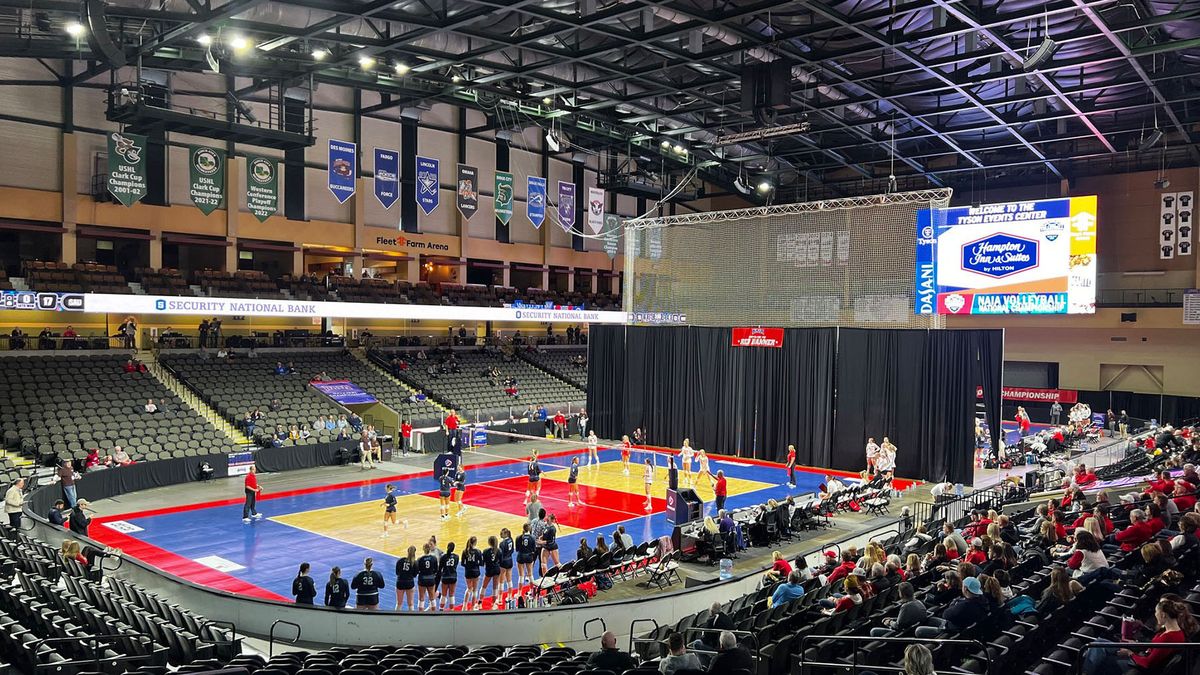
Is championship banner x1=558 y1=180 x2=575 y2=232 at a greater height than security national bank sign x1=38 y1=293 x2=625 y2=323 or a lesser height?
greater

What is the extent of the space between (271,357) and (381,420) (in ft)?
18.8

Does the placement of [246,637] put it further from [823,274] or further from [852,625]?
[823,274]

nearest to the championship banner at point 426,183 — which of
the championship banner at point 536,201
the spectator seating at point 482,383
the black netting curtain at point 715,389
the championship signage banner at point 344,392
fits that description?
the championship banner at point 536,201

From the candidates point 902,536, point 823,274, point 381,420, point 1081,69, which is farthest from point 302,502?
point 1081,69

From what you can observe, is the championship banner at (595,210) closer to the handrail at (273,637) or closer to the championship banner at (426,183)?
the championship banner at (426,183)

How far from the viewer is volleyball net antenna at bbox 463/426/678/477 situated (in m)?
32.0

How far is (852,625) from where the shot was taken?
9641 mm

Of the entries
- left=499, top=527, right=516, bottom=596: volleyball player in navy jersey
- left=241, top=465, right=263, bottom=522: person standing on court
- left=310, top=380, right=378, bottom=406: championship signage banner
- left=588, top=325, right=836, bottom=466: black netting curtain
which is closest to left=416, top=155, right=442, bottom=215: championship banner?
left=310, top=380, right=378, bottom=406: championship signage banner

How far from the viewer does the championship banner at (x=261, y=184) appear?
1114 inches

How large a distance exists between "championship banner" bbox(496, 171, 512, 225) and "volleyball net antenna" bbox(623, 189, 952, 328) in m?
4.89

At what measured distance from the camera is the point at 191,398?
99.3ft

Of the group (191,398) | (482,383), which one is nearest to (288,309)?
(191,398)

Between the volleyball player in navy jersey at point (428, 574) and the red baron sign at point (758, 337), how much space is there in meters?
19.1

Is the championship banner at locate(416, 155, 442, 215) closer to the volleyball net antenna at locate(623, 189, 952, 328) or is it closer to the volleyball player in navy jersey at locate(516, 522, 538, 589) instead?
the volleyball net antenna at locate(623, 189, 952, 328)
